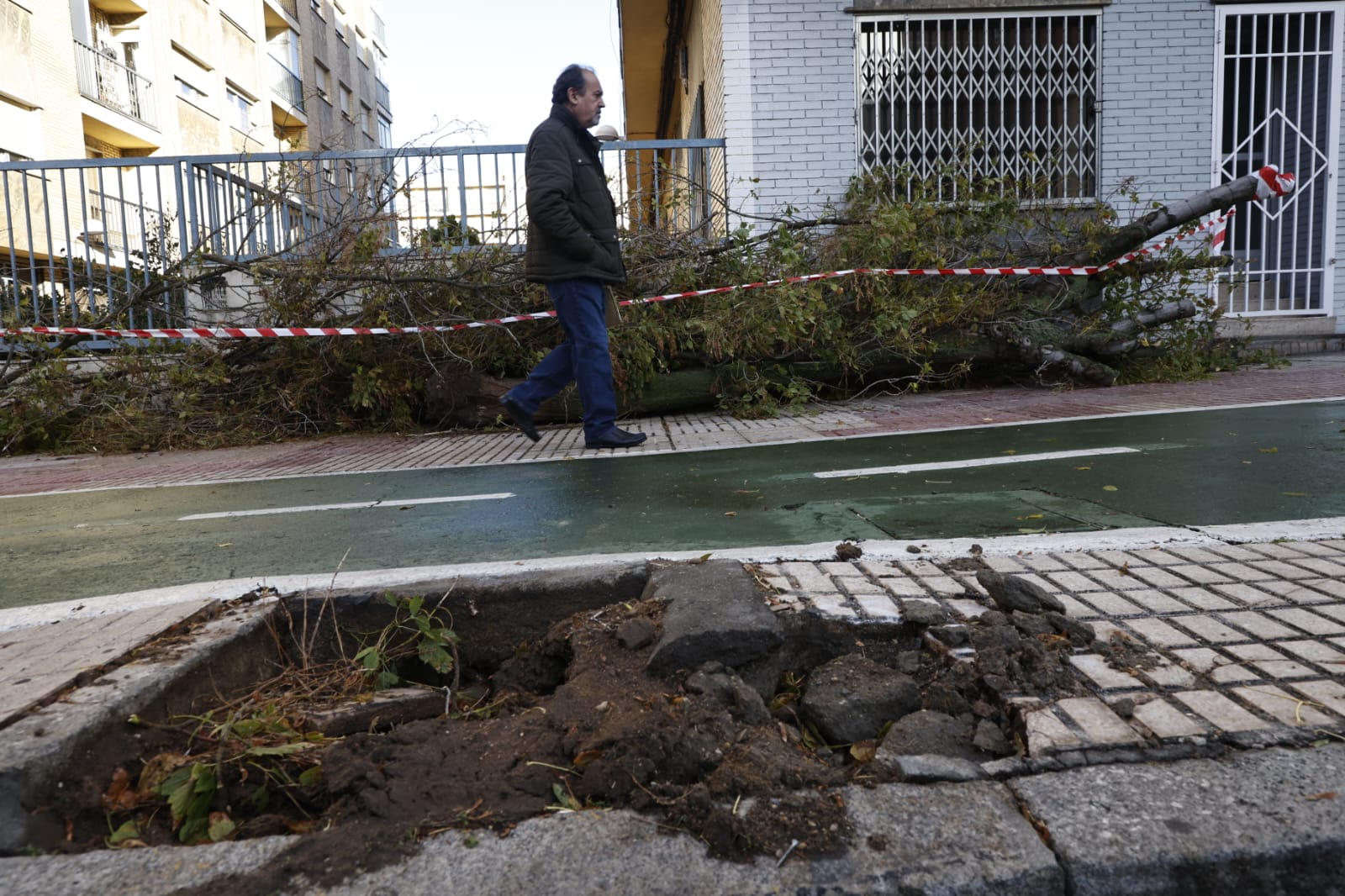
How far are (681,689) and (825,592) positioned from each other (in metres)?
0.67

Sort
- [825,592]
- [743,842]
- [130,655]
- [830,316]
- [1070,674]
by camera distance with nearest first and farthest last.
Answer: [743,842] < [1070,674] < [130,655] < [825,592] < [830,316]

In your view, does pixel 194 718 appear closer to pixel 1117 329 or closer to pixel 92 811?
pixel 92 811

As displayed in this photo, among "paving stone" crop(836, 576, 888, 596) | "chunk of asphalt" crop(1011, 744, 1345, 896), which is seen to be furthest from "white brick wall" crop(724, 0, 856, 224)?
"chunk of asphalt" crop(1011, 744, 1345, 896)

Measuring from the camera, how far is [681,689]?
84.1 inches

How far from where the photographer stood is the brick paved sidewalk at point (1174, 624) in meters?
1.86

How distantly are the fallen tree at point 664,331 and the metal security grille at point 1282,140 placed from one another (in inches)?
83.0

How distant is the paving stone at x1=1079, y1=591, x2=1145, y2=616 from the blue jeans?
4.21 m

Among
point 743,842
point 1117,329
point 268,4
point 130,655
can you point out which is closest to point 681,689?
point 743,842

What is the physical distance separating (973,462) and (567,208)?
2912 mm

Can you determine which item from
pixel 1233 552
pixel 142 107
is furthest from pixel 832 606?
pixel 142 107

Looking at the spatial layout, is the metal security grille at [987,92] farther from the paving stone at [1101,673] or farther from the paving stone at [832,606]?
the paving stone at [1101,673]

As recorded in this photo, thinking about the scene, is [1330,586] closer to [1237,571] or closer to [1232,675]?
[1237,571]

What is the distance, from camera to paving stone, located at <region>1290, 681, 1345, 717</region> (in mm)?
1926

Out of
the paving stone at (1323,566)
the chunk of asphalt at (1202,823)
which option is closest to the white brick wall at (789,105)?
the paving stone at (1323,566)
